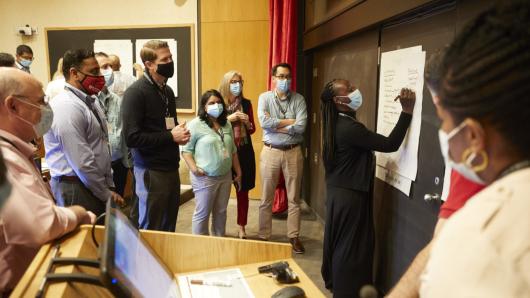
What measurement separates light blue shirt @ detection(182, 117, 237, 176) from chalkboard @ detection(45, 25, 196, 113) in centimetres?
214

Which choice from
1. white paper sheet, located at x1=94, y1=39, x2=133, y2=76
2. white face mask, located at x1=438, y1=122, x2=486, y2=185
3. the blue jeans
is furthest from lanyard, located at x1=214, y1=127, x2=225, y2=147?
white paper sheet, located at x1=94, y1=39, x2=133, y2=76

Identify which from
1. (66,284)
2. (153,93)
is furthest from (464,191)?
(153,93)

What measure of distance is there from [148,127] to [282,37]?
6.55ft

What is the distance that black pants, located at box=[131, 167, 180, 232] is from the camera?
222 cm

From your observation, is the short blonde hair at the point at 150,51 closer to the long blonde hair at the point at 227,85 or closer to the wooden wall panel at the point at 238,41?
the long blonde hair at the point at 227,85

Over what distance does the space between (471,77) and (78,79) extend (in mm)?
2018

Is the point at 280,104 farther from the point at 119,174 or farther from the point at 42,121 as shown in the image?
the point at 42,121

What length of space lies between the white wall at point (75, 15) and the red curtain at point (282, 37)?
3.93ft

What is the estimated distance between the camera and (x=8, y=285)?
1.02 metres

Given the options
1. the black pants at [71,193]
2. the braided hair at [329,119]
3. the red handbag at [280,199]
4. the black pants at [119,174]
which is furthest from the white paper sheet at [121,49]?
the braided hair at [329,119]

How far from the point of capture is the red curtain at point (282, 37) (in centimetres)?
356

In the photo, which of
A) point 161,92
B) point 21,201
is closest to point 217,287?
point 21,201

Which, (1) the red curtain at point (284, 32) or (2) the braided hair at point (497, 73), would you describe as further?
(1) the red curtain at point (284, 32)

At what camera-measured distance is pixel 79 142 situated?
1862 mm
